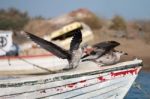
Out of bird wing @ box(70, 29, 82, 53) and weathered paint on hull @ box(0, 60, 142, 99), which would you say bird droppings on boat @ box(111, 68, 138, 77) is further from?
bird wing @ box(70, 29, 82, 53)

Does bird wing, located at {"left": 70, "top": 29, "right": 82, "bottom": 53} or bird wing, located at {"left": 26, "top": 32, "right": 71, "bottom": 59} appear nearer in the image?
bird wing, located at {"left": 70, "top": 29, "right": 82, "bottom": 53}

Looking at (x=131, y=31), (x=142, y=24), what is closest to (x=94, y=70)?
(x=131, y=31)

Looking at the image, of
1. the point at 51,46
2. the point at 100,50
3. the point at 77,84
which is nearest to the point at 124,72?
the point at 100,50

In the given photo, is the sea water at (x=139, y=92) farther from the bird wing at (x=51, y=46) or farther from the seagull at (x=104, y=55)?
the bird wing at (x=51, y=46)

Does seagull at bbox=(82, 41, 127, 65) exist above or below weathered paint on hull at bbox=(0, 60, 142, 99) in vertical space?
above

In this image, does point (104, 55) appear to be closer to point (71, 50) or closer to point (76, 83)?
point (71, 50)

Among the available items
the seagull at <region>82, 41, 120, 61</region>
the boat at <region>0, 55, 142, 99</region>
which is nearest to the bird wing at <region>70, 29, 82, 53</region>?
the boat at <region>0, 55, 142, 99</region>

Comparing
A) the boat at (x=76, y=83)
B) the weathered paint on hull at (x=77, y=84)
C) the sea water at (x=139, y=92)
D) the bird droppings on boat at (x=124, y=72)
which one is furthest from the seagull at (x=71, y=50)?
the sea water at (x=139, y=92)

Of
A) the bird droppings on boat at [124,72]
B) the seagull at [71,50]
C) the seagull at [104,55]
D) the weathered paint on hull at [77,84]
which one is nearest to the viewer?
the weathered paint on hull at [77,84]
